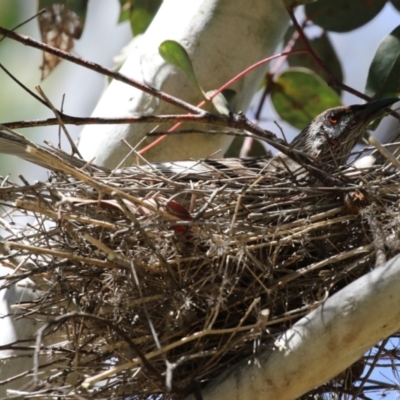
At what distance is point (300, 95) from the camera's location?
4.51m

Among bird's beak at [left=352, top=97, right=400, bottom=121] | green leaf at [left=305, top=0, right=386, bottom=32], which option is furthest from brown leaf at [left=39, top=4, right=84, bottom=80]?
bird's beak at [left=352, top=97, right=400, bottom=121]

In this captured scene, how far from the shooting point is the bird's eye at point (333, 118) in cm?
384

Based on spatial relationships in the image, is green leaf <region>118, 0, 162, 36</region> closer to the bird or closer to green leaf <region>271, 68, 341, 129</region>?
green leaf <region>271, 68, 341, 129</region>

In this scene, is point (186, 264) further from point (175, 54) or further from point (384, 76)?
point (384, 76)

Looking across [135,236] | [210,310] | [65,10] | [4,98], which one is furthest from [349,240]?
[4,98]

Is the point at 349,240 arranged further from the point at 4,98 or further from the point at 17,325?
the point at 4,98

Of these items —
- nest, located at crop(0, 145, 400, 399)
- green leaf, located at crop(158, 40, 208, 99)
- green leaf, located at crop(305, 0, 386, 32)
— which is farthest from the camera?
green leaf, located at crop(305, 0, 386, 32)

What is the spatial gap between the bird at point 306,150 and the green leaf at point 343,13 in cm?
70

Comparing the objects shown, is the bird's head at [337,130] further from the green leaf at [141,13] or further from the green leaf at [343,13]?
the green leaf at [141,13]

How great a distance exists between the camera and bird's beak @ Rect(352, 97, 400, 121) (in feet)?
11.4

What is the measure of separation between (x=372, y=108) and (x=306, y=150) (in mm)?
474

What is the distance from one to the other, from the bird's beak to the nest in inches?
29.6

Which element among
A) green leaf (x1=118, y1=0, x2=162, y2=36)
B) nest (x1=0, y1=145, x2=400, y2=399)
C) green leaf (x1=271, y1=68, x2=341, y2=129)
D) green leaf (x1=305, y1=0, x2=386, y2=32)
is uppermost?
green leaf (x1=118, y1=0, x2=162, y2=36)

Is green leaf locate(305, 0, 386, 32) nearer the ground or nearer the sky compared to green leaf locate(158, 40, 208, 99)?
A: nearer the sky
